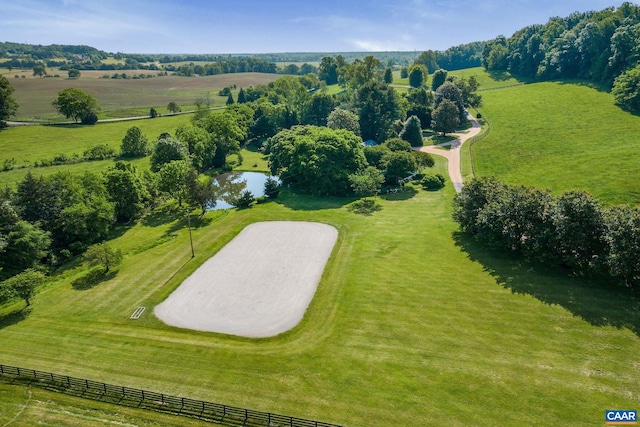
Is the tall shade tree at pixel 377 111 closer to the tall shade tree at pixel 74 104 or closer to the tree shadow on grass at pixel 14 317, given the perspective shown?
the tree shadow on grass at pixel 14 317

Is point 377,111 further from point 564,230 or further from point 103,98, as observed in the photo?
point 103,98

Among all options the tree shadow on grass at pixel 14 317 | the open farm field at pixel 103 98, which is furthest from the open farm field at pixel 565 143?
the open farm field at pixel 103 98

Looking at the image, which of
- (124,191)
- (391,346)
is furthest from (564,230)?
(124,191)

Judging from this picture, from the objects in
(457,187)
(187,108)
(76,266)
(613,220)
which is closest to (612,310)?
(613,220)

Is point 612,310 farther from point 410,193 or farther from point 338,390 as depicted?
point 410,193

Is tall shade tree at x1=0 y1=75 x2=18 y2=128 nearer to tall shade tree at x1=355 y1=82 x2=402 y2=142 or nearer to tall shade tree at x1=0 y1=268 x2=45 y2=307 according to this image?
tall shade tree at x1=0 y1=268 x2=45 y2=307

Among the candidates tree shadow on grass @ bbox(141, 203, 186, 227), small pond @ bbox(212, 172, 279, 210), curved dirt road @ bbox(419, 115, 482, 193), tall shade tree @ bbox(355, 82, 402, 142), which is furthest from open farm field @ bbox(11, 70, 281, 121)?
curved dirt road @ bbox(419, 115, 482, 193)
